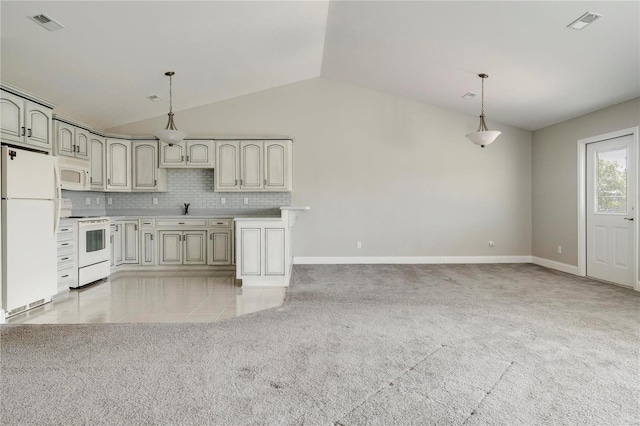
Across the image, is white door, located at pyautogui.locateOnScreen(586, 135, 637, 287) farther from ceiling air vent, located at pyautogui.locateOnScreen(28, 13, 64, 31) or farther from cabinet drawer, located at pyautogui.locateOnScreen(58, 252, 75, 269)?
cabinet drawer, located at pyautogui.locateOnScreen(58, 252, 75, 269)

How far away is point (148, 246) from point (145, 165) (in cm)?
139

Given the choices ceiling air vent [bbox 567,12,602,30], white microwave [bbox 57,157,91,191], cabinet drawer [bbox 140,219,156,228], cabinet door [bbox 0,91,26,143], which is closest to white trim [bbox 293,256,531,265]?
cabinet drawer [bbox 140,219,156,228]

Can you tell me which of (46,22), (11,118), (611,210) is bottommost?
(611,210)

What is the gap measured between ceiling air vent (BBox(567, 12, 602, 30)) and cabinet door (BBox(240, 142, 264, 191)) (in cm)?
442

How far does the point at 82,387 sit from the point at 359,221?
16.4ft

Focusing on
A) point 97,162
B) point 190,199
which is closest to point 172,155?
point 190,199

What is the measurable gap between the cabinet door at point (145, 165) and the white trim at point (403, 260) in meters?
2.86

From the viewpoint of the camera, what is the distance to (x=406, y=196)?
21.5 feet

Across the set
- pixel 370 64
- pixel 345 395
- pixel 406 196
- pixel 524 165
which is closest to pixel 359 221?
pixel 406 196

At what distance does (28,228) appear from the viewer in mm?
3580

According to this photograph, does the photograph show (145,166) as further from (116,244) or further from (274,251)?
(274,251)

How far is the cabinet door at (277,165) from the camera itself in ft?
20.0

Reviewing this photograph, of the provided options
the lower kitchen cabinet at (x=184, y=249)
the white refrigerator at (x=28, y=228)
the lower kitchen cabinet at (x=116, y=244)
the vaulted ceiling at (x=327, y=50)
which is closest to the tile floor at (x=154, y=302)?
the white refrigerator at (x=28, y=228)

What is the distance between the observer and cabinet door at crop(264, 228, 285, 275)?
471 centimetres
